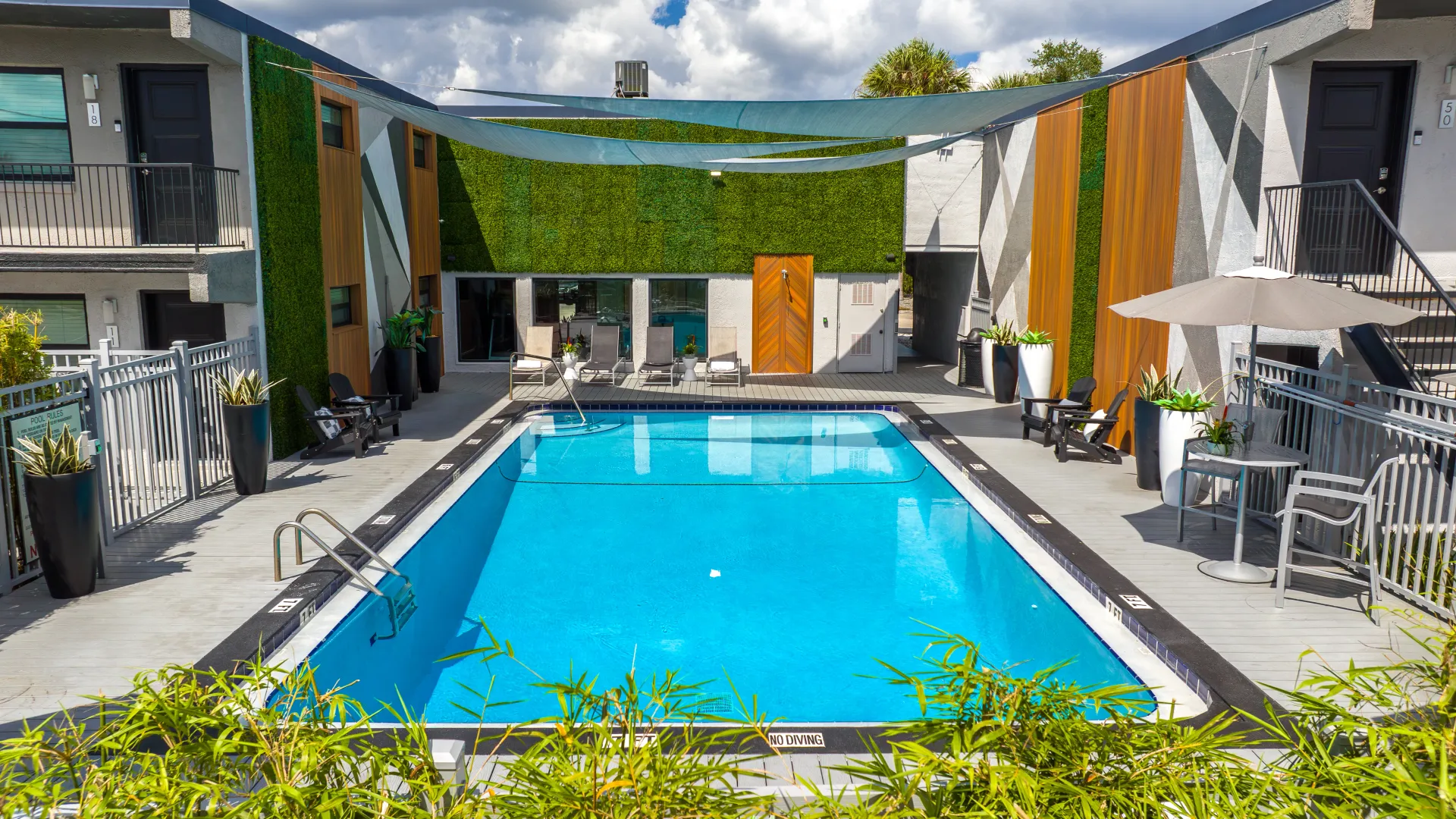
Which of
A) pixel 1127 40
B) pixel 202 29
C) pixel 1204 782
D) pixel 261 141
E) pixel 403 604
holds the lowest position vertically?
pixel 403 604

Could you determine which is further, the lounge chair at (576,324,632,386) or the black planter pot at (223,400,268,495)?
the lounge chair at (576,324,632,386)

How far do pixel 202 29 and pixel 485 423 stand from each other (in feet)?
18.6

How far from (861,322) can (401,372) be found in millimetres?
8081

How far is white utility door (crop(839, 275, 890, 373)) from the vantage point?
17.9m

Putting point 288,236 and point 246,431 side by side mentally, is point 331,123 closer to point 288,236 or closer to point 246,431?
point 288,236

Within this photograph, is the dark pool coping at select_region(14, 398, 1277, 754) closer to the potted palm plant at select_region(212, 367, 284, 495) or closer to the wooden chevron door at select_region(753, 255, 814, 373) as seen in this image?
the potted palm plant at select_region(212, 367, 284, 495)

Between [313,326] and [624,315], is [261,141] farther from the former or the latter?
[624,315]

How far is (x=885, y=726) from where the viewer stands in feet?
13.3

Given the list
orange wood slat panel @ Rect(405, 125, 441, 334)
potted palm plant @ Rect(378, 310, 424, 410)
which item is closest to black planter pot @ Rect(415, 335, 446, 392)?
orange wood slat panel @ Rect(405, 125, 441, 334)

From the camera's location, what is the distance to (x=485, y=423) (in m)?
13.1

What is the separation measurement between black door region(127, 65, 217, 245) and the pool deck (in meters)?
3.21

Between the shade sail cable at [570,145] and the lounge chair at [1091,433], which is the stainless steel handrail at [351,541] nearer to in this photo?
the shade sail cable at [570,145]

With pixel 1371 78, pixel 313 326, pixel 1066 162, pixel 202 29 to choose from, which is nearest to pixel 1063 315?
pixel 1066 162

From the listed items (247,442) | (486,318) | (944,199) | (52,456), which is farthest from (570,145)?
(944,199)
